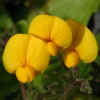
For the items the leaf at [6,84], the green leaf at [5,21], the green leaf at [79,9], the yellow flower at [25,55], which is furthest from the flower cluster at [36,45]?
the green leaf at [5,21]

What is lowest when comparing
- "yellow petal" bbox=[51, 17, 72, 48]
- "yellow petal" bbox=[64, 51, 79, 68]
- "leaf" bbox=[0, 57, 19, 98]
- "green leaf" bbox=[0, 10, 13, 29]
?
"leaf" bbox=[0, 57, 19, 98]

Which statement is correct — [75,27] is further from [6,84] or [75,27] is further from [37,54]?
[6,84]

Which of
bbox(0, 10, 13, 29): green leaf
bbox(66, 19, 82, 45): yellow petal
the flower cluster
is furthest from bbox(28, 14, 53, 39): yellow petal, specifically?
bbox(0, 10, 13, 29): green leaf

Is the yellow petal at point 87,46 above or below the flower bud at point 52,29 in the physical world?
below

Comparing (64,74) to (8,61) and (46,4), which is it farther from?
(46,4)

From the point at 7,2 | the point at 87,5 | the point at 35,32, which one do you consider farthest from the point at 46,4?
the point at 35,32

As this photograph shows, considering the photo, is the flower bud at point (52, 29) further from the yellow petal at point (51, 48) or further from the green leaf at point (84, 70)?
the green leaf at point (84, 70)

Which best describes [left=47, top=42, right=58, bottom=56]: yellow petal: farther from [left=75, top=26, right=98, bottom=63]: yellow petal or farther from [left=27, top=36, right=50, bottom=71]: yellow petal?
[left=75, top=26, right=98, bottom=63]: yellow petal
